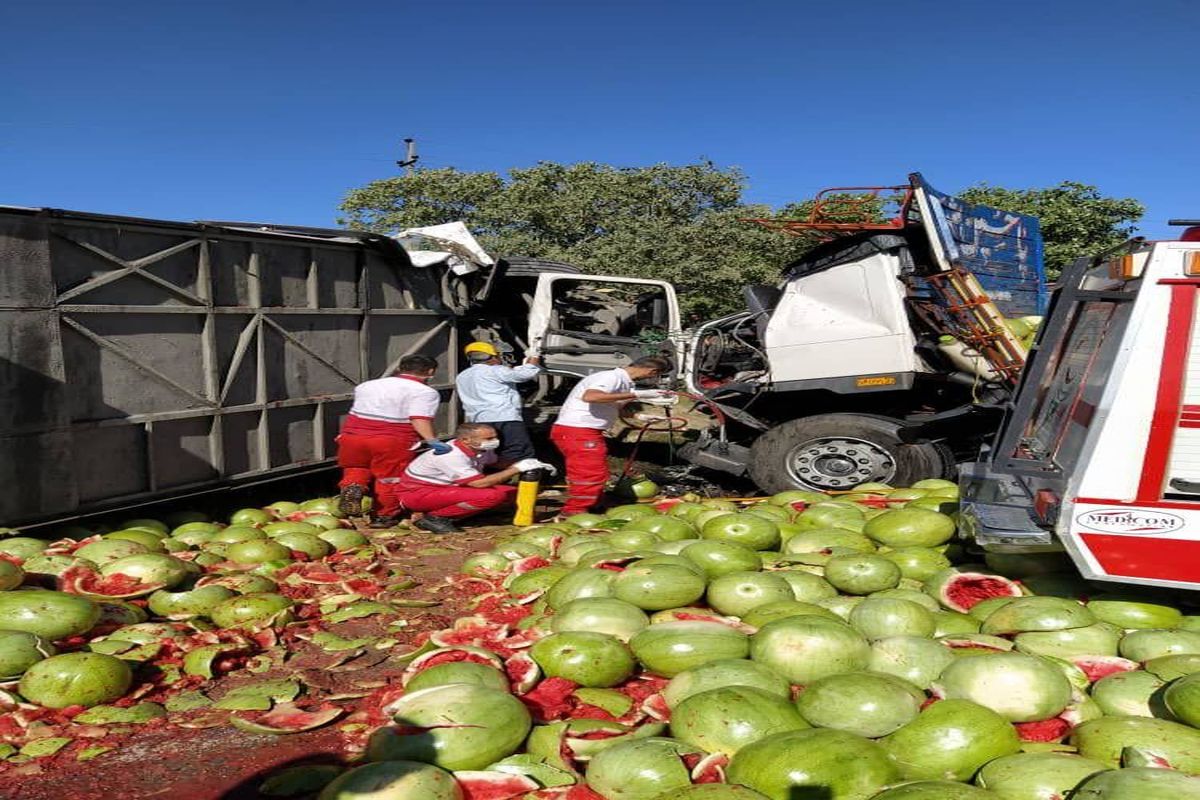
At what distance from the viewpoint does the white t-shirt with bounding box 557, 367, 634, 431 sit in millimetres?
7664

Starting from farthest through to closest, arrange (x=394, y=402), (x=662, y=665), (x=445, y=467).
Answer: (x=394, y=402)
(x=445, y=467)
(x=662, y=665)

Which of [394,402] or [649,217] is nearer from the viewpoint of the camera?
[394,402]

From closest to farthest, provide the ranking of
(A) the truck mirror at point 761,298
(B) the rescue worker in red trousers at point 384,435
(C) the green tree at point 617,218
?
1. (B) the rescue worker in red trousers at point 384,435
2. (A) the truck mirror at point 761,298
3. (C) the green tree at point 617,218

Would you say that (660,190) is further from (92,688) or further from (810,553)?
(92,688)

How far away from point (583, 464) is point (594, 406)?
55 centimetres

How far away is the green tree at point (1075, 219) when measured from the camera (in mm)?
23703

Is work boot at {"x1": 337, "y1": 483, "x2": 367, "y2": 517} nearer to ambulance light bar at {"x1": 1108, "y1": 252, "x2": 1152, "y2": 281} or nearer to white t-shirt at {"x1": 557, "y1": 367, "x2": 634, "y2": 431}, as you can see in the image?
white t-shirt at {"x1": 557, "y1": 367, "x2": 634, "y2": 431}

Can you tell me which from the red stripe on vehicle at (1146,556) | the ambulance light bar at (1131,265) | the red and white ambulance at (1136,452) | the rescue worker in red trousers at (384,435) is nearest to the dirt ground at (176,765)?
the red and white ambulance at (1136,452)

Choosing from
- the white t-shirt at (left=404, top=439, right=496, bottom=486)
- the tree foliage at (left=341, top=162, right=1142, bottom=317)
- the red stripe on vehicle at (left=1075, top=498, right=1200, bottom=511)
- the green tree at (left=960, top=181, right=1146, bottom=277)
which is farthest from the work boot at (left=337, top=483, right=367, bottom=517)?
the green tree at (left=960, top=181, right=1146, bottom=277)

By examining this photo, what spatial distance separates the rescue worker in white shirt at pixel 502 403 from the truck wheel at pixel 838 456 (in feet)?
7.74

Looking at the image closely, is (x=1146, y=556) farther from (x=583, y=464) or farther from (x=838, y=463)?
(x=583, y=464)

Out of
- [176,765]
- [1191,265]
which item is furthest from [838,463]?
[176,765]

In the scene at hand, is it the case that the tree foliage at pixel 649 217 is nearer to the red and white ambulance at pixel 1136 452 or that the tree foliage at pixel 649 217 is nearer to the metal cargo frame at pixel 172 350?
the metal cargo frame at pixel 172 350

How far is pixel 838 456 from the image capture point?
804 centimetres
